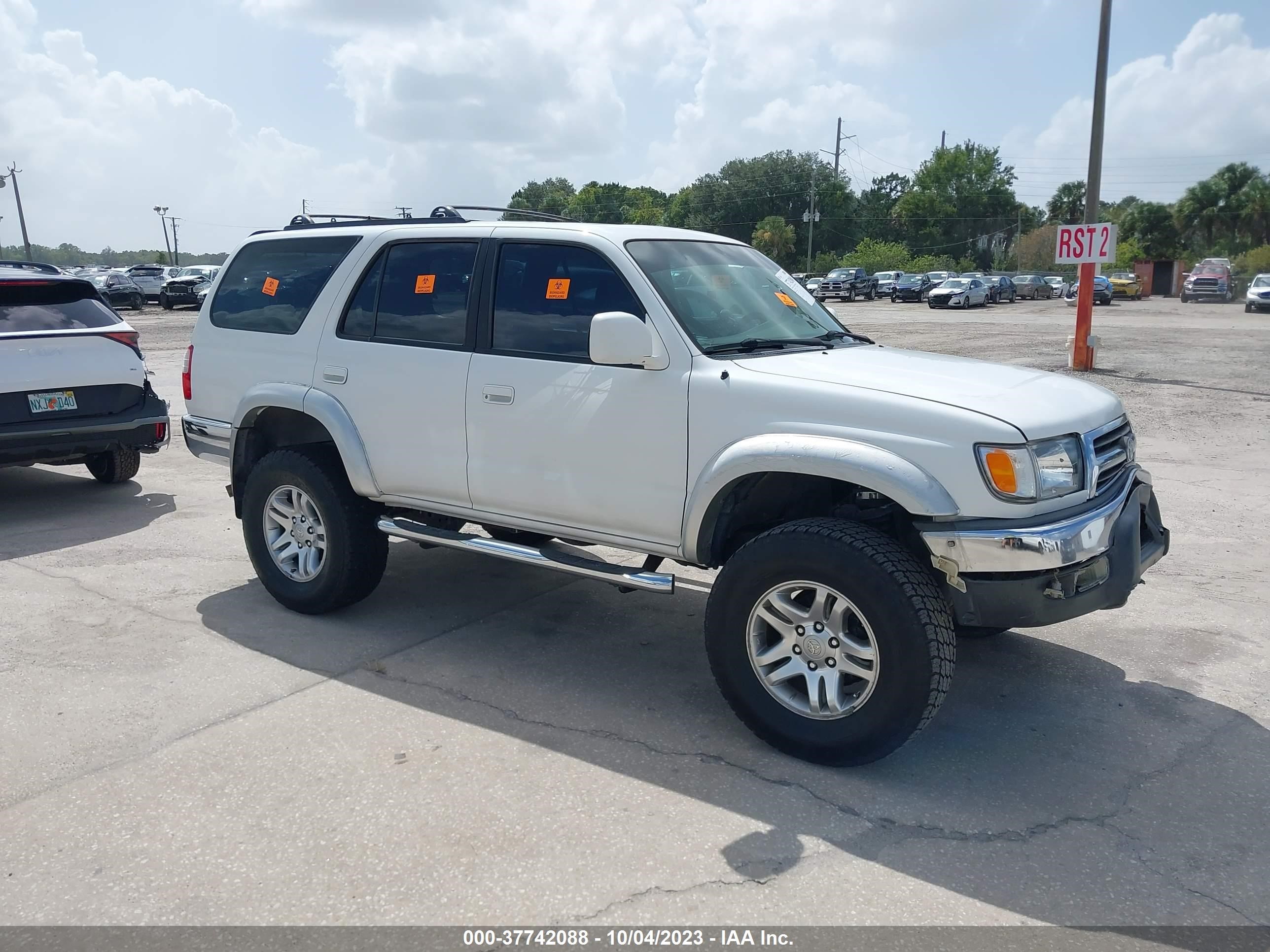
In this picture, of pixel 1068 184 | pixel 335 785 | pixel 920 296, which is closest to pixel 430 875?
pixel 335 785

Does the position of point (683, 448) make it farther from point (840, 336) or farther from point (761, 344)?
point (840, 336)

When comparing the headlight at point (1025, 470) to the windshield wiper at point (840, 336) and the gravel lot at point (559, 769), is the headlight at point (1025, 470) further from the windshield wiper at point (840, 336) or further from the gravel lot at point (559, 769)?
the windshield wiper at point (840, 336)

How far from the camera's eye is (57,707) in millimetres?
4426

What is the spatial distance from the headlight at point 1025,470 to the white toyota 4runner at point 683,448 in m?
0.01

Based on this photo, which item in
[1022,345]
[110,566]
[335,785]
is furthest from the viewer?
[1022,345]

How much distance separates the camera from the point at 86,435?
25.6 feet

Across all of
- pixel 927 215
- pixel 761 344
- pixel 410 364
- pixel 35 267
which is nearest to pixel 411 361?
pixel 410 364

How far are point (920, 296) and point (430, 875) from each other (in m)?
51.2

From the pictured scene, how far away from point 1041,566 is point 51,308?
7.52m

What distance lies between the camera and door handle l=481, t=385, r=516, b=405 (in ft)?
15.3

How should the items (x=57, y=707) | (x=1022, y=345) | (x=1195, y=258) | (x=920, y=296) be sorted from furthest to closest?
(x=1195, y=258) < (x=920, y=296) < (x=1022, y=345) < (x=57, y=707)

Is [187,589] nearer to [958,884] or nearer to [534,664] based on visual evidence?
[534,664]

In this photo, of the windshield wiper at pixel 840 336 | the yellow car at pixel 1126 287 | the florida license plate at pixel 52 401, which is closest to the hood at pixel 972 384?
the windshield wiper at pixel 840 336

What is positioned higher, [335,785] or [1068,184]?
[1068,184]
